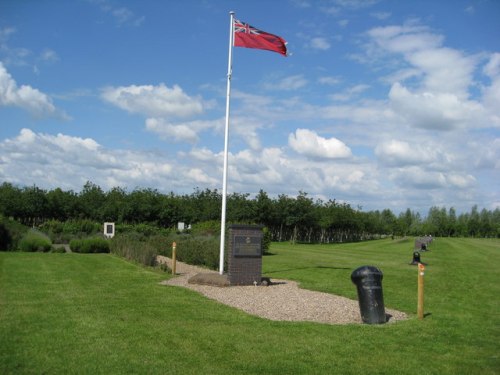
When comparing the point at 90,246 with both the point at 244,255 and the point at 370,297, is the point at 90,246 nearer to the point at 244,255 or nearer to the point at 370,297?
the point at 244,255

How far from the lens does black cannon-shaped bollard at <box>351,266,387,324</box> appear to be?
9570 millimetres

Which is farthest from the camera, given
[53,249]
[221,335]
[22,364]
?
[53,249]

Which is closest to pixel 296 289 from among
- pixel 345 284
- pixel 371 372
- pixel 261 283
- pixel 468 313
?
pixel 261 283

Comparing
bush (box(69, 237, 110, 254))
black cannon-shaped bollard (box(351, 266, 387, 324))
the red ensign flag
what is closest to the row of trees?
bush (box(69, 237, 110, 254))

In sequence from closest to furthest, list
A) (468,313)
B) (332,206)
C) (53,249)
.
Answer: (468,313) < (53,249) < (332,206)

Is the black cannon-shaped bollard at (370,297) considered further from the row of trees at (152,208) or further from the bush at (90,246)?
the row of trees at (152,208)

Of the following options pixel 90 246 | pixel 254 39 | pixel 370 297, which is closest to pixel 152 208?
pixel 90 246

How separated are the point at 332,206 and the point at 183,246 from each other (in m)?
45.4

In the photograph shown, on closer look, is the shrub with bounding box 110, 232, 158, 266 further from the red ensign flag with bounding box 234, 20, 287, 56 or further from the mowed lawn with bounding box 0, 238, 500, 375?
the red ensign flag with bounding box 234, 20, 287, 56

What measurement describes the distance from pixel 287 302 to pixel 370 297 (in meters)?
2.55

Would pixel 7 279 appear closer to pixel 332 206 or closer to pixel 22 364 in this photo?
pixel 22 364

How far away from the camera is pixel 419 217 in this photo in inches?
5551

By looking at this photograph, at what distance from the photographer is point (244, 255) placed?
14.4 m

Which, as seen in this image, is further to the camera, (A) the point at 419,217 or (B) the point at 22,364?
(A) the point at 419,217
